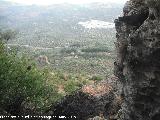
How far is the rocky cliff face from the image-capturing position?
22.6 meters

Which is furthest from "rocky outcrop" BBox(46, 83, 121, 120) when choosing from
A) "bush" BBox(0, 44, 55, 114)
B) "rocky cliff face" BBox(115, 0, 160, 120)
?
"rocky cliff face" BBox(115, 0, 160, 120)

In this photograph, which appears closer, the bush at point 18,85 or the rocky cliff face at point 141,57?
the rocky cliff face at point 141,57

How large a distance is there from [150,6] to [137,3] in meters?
3.18

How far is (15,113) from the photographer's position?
1694 inches

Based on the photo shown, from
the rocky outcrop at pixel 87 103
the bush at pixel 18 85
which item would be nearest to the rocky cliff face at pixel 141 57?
the rocky outcrop at pixel 87 103

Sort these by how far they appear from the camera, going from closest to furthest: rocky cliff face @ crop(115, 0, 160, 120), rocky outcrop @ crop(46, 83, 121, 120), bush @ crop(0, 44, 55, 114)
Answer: rocky cliff face @ crop(115, 0, 160, 120) < rocky outcrop @ crop(46, 83, 121, 120) < bush @ crop(0, 44, 55, 114)

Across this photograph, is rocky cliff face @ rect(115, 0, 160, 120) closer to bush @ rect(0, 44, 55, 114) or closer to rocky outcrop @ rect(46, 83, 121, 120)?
rocky outcrop @ rect(46, 83, 121, 120)

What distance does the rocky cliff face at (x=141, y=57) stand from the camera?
22594 millimetres

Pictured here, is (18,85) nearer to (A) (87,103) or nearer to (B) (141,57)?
(A) (87,103)

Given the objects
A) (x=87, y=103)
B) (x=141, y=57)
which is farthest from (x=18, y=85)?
(x=141, y=57)

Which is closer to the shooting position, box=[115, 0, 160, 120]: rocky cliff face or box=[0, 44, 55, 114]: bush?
box=[115, 0, 160, 120]: rocky cliff face

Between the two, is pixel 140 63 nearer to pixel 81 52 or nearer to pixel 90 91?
pixel 90 91

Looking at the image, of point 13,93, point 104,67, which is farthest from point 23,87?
point 104,67

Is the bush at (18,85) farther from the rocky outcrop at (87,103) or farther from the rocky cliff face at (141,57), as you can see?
the rocky cliff face at (141,57)
